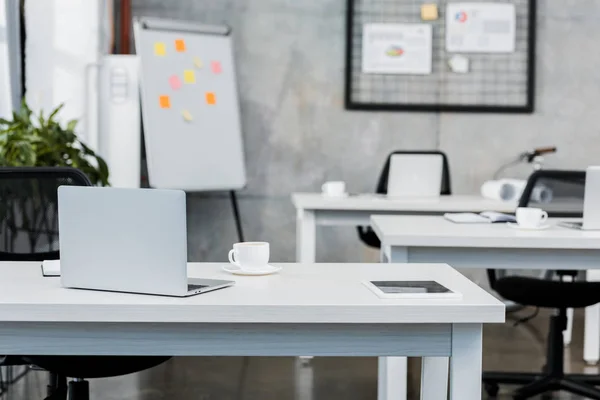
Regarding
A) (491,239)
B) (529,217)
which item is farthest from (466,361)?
(529,217)

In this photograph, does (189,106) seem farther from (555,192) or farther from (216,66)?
(555,192)

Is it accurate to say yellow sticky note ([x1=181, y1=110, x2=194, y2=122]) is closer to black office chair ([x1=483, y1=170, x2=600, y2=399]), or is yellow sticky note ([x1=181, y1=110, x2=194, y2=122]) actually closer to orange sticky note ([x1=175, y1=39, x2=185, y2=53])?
orange sticky note ([x1=175, y1=39, x2=185, y2=53])

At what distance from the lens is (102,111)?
5289mm

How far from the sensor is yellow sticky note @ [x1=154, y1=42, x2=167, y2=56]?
17.0 ft

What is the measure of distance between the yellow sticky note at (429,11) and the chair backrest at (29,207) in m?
3.56

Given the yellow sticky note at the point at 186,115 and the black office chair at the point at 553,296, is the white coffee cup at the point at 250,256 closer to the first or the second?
the black office chair at the point at 553,296

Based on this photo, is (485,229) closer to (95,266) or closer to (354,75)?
(95,266)

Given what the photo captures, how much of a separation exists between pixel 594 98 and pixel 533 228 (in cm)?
328

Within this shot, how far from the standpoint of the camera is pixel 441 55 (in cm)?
582

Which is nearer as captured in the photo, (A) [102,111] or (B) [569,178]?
(B) [569,178]

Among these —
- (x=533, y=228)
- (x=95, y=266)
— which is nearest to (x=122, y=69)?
(x=533, y=228)

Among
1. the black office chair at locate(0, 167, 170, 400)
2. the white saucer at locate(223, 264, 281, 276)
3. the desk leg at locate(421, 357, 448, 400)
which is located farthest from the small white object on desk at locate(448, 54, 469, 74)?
the white saucer at locate(223, 264, 281, 276)

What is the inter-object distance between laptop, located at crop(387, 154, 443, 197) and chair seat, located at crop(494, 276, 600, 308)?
921 millimetres

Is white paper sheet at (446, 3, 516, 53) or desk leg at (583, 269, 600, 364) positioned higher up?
white paper sheet at (446, 3, 516, 53)
